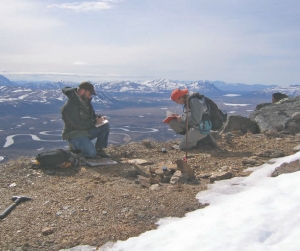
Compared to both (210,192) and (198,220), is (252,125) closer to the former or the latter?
(210,192)

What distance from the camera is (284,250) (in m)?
3.64

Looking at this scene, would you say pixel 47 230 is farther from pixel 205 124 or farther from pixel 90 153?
pixel 205 124

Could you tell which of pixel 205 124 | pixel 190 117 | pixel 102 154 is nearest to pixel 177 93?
pixel 190 117

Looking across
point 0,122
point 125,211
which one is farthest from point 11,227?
point 0,122

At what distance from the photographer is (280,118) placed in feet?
44.1

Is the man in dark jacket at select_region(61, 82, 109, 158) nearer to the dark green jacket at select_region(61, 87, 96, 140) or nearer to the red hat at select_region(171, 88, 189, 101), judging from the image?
the dark green jacket at select_region(61, 87, 96, 140)

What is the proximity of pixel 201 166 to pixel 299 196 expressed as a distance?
3304 millimetres

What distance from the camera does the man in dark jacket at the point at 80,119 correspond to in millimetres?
8828

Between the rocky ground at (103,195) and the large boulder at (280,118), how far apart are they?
2779 millimetres

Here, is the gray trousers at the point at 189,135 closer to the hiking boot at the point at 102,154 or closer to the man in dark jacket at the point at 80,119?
the hiking boot at the point at 102,154

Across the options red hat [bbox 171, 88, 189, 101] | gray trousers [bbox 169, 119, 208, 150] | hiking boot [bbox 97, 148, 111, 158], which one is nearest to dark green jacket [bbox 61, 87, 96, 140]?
hiking boot [bbox 97, 148, 111, 158]

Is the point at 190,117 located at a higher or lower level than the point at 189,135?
higher

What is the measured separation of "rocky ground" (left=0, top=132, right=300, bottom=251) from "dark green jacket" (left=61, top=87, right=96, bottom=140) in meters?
1.17

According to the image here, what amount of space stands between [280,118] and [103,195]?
975 centimetres
